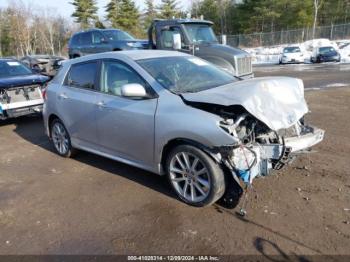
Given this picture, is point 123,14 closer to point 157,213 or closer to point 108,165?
point 108,165

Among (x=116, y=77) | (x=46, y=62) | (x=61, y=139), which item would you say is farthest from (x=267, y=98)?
(x=46, y=62)

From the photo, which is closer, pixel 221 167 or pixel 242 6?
pixel 221 167

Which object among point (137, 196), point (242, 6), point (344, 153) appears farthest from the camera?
point (242, 6)

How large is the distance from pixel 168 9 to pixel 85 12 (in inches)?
590

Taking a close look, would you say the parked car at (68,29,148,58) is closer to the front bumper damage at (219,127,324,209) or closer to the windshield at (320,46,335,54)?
the front bumper damage at (219,127,324,209)

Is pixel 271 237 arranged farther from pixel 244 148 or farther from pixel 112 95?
pixel 112 95

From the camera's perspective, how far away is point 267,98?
3.93 metres

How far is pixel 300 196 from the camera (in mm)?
4188

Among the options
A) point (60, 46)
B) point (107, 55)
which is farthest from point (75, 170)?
point (60, 46)

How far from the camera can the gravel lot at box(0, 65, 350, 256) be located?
3410 millimetres

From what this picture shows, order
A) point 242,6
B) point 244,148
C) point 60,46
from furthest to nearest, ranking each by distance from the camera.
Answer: point 60,46
point 242,6
point 244,148

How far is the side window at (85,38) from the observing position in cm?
1538

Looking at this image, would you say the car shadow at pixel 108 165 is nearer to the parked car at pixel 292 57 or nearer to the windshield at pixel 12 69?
the windshield at pixel 12 69

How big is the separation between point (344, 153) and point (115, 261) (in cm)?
393
